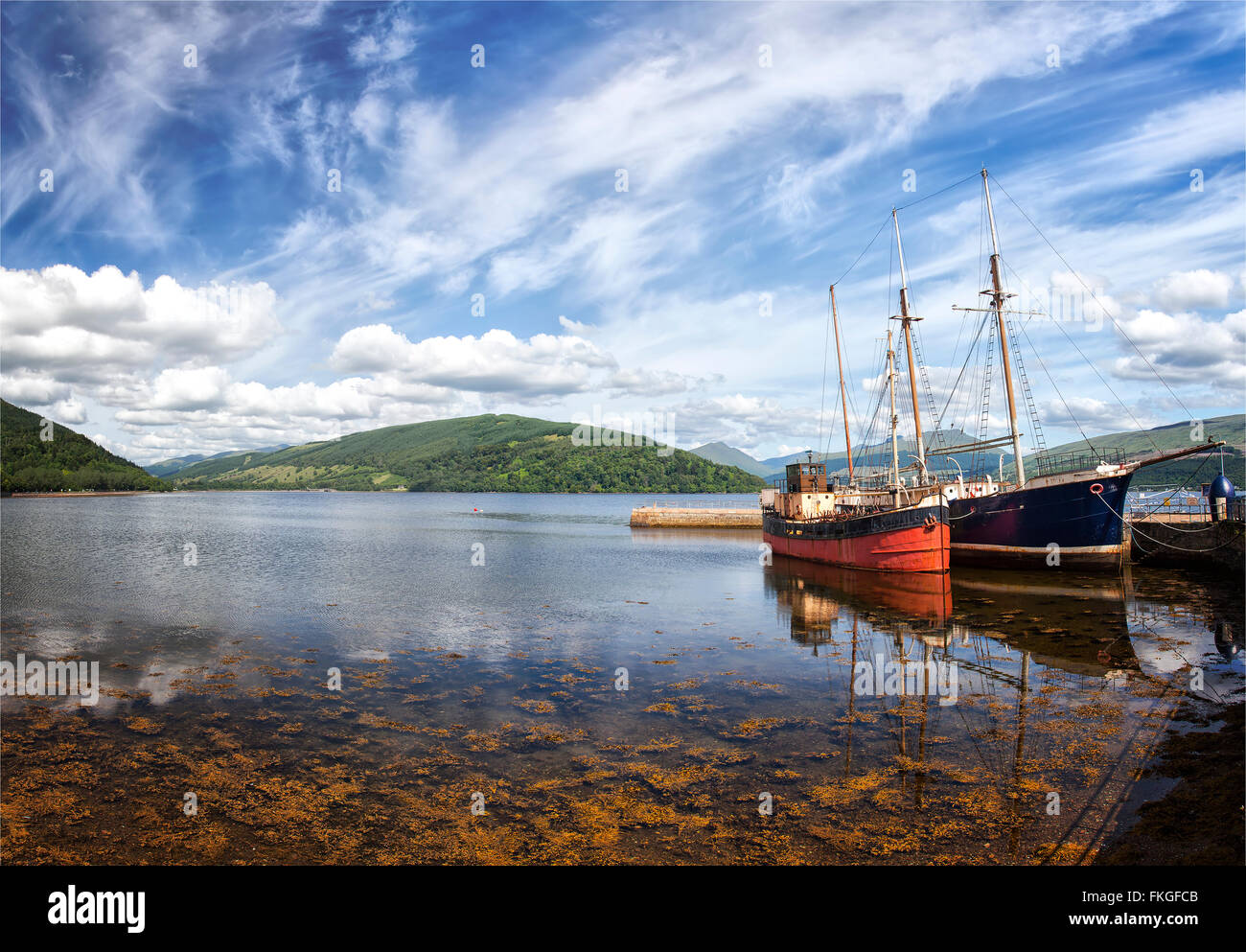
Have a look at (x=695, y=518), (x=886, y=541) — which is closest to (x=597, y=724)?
(x=886, y=541)

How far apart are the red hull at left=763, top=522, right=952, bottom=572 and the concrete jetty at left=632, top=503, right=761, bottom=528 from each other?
4733 cm

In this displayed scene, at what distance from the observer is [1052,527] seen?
128 ft

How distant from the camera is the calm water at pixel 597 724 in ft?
33.0

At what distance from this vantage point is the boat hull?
1495 inches

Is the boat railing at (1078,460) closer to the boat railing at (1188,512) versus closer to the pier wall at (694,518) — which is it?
the boat railing at (1188,512)

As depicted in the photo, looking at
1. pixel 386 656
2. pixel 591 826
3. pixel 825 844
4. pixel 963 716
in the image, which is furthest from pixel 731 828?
pixel 386 656

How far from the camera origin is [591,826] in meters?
10.3

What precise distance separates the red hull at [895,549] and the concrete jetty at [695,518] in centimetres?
4733

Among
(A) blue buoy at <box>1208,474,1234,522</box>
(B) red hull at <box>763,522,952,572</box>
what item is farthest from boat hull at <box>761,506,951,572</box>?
(A) blue buoy at <box>1208,474,1234,522</box>

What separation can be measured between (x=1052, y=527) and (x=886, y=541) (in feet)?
30.4

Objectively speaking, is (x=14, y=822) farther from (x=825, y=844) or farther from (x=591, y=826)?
(x=825, y=844)

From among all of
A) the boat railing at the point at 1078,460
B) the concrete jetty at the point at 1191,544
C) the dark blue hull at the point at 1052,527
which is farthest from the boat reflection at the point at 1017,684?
the boat railing at the point at 1078,460
